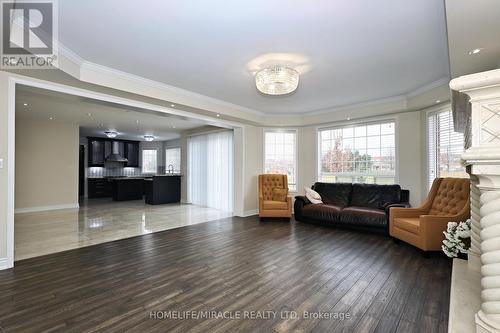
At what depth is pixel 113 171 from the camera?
10914 millimetres

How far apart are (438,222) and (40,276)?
17.2 ft

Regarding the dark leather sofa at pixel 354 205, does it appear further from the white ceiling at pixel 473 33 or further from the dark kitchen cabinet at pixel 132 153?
the dark kitchen cabinet at pixel 132 153

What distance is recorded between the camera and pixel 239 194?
20.6 ft

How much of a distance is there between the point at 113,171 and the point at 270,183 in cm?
840

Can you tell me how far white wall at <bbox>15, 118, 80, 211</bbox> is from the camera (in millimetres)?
6613

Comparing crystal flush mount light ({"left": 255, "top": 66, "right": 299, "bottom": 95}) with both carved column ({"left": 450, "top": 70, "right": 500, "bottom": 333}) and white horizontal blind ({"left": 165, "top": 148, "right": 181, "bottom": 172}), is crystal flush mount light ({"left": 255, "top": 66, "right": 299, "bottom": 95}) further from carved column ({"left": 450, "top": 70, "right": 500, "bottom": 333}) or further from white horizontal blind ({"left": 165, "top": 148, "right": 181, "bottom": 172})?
white horizontal blind ({"left": 165, "top": 148, "right": 181, "bottom": 172})

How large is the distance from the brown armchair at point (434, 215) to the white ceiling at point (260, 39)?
5.95ft

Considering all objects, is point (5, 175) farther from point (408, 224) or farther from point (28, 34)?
point (408, 224)

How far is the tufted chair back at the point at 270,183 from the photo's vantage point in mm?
6109

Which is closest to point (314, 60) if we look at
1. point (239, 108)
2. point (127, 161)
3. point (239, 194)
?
point (239, 108)

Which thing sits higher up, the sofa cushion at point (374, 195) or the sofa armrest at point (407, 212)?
the sofa cushion at point (374, 195)

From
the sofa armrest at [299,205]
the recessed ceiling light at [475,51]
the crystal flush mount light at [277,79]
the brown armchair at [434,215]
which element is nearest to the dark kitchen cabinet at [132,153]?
the sofa armrest at [299,205]

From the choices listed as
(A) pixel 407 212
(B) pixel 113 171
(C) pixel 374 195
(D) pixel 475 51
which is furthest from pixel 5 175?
(B) pixel 113 171

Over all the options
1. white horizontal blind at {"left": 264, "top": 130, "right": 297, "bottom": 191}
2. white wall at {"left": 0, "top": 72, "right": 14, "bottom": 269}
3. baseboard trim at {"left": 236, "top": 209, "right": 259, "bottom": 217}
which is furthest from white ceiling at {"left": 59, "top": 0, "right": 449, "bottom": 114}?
baseboard trim at {"left": 236, "top": 209, "right": 259, "bottom": 217}
